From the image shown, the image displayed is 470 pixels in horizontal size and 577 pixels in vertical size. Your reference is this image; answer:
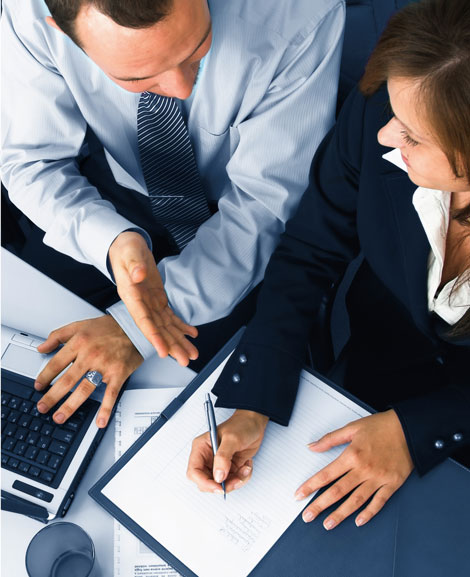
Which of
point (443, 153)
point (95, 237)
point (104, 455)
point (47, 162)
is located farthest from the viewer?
point (47, 162)

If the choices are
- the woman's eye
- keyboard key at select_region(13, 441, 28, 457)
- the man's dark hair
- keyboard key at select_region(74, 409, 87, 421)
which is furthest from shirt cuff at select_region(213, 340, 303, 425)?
the man's dark hair

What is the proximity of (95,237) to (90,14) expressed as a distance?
442 millimetres

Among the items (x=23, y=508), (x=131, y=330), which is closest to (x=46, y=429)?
(x=23, y=508)

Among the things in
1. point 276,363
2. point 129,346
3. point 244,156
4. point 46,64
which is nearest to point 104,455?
point 129,346

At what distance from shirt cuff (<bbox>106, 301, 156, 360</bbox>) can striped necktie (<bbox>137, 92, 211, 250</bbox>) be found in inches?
13.0

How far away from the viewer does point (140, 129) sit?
123 centimetres

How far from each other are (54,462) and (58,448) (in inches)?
0.9

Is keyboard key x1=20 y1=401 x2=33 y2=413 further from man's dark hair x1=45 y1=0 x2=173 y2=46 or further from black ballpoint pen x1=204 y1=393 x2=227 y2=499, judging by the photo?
man's dark hair x1=45 y1=0 x2=173 y2=46

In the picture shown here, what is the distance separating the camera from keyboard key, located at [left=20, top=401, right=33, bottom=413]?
1020mm

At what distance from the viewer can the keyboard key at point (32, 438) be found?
989 mm

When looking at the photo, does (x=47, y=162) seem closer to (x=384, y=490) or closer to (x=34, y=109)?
A: (x=34, y=109)

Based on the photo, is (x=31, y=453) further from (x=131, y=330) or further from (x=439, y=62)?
(x=439, y=62)

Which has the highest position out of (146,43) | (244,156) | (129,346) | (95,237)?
(146,43)

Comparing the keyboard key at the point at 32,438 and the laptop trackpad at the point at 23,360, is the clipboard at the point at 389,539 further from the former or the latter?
the laptop trackpad at the point at 23,360
